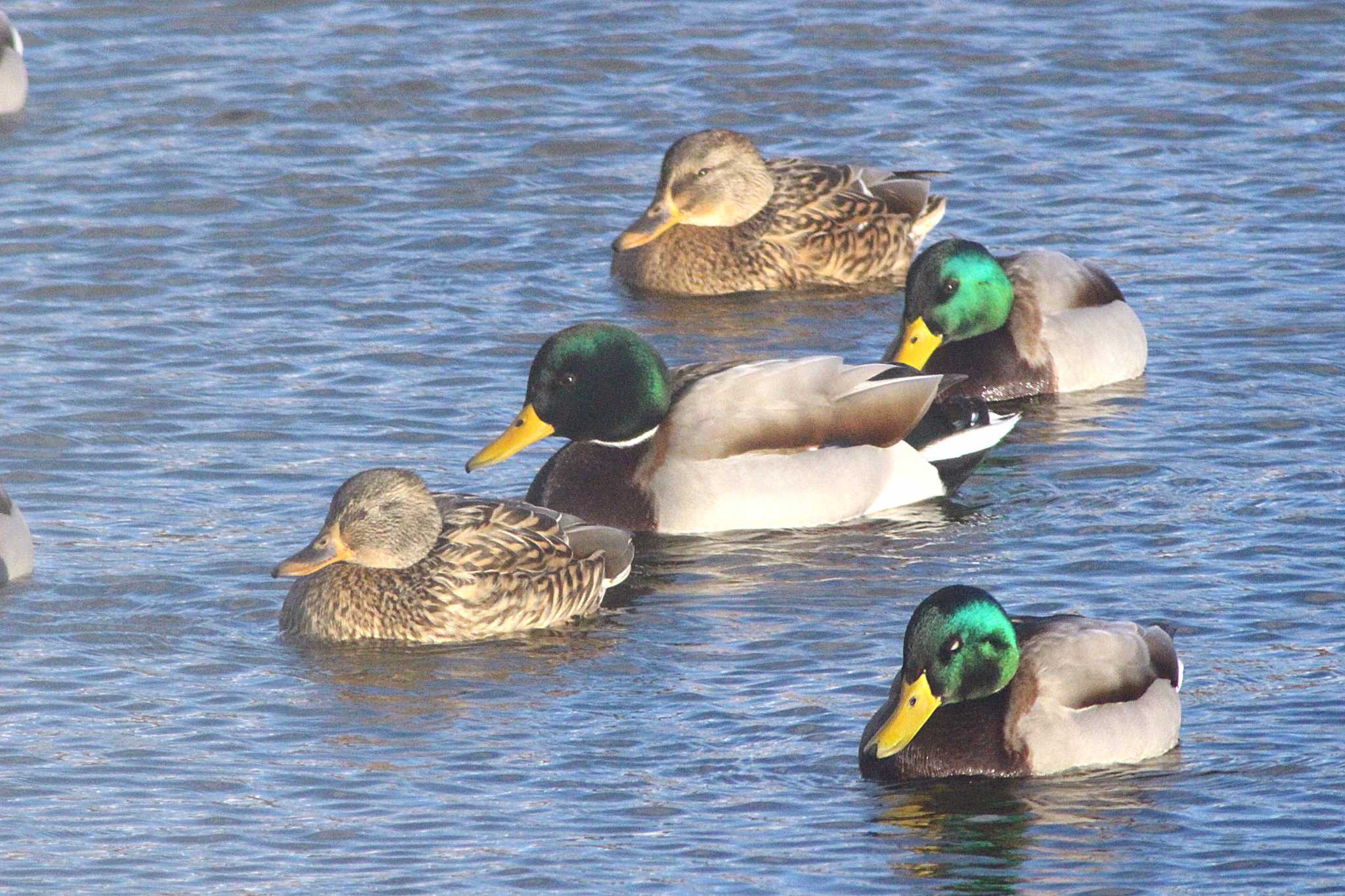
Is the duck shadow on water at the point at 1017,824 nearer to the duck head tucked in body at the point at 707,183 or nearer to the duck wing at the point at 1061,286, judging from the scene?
the duck wing at the point at 1061,286

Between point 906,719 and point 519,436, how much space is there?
3547 millimetres

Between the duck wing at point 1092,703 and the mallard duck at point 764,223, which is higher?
the duck wing at point 1092,703

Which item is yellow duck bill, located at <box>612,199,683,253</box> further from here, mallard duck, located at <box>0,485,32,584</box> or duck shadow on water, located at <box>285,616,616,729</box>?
mallard duck, located at <box>0,485,32,584</box>

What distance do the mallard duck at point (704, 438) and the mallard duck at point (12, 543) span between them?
1872 millimetres

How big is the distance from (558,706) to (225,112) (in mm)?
9256

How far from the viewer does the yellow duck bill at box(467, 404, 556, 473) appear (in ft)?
38.5

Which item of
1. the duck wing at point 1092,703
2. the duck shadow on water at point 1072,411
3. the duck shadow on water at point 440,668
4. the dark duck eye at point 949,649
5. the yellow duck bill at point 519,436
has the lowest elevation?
the duck shadow on water at point 1072,411

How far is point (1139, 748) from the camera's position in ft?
29.2

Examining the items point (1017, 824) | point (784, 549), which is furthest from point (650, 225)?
point (1017, 824)

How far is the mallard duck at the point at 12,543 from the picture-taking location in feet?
34.5

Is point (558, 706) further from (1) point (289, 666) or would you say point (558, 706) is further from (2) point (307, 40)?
(2) point (307, 40)

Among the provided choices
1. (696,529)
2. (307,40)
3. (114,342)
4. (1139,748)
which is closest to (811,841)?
(1139,748)

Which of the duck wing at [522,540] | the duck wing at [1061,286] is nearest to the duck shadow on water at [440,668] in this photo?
the duck wing at [522,540]

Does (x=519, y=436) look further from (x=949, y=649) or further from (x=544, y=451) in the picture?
(x=949, y=649)
